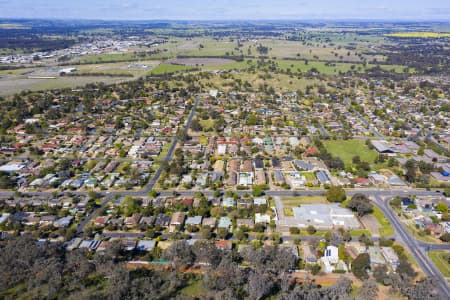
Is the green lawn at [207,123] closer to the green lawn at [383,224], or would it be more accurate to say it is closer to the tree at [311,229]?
the tree at [311,229]

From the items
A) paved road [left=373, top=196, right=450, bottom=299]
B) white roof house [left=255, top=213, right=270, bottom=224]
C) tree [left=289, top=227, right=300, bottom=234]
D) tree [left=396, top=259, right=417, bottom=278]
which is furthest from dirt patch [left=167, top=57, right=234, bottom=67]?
tree [left=396, top=259, right=417, bottom=278]

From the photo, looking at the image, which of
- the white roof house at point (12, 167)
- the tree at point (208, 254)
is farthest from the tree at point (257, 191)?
the white roof house at point (12, 167)

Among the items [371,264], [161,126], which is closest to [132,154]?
[161,126]

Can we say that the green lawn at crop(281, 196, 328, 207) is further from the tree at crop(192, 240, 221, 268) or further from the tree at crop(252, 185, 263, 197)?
the tree at crop(192, 240, 221, 268)

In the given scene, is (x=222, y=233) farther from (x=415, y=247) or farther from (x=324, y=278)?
(x=415, y=247)

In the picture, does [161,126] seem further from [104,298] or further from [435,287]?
[435,287]

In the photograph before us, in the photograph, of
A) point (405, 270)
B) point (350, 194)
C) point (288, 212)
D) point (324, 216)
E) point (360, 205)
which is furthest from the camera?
point (350, 194)

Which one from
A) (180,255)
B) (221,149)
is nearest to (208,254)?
(180,255)
